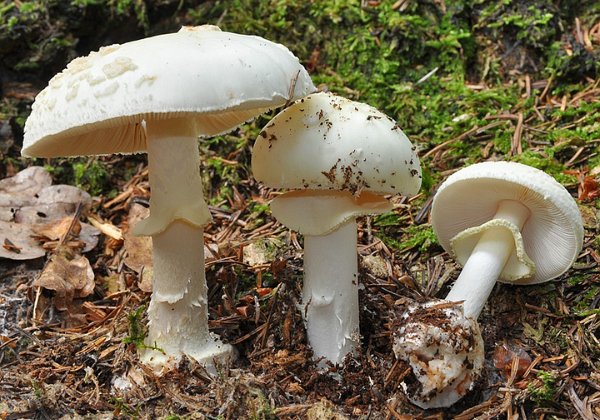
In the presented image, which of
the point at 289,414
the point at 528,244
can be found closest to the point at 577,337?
the point at 528,244

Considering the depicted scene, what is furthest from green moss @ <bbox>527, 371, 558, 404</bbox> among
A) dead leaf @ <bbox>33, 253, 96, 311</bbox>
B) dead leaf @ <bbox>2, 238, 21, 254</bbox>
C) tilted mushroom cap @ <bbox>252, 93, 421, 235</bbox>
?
dead leaf @ <bbox>2, 238, 21, 254</bbox>

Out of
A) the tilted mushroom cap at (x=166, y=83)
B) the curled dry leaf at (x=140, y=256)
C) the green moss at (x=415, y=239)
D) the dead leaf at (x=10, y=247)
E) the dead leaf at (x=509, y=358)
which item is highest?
the tilted mushroom cap at (x=166, y=83)

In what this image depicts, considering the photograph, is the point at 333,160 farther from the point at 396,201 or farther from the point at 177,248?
the point at 396,201

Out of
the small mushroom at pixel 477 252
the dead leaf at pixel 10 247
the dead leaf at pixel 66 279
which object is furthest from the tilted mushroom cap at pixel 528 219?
the dead leaf at pixel 10 247

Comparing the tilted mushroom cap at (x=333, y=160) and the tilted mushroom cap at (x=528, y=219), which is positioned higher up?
the tilted mushroom cap at (x=333, y=160)

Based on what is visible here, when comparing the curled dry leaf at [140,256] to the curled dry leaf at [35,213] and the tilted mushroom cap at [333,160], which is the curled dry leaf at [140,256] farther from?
the tilted mushroom cap at [333,160]

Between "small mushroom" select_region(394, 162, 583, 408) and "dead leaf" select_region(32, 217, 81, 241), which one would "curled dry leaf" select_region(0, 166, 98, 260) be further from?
"small mushroom" select_region(394, 162, 583, 408)
